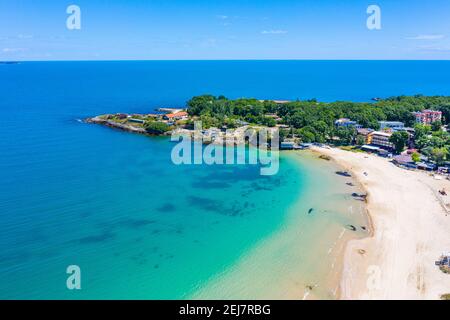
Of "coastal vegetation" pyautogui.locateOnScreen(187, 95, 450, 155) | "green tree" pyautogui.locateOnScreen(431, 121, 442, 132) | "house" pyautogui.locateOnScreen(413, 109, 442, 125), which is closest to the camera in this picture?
"coastal vegetation" pyautogui.locateOnScreen(187, 95, 450, 155)

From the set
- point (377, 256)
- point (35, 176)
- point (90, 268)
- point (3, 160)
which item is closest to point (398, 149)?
point (377, 256)

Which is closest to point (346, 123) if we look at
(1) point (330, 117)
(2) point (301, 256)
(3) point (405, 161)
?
(1) point (330, 117)

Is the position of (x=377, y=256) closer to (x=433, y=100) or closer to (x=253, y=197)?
(x=253, y=197)

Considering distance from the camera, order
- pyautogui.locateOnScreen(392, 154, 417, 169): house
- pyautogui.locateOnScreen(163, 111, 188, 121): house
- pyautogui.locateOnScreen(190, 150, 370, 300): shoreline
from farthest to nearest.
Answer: pyautogui.locateOnScreen(163, 111, 188, 121): house
pyautogui.locateOnScreen(392, 154, 417, 169): house
pyautogui.locateOnScreen(190, 150, 370, 300): shoreline

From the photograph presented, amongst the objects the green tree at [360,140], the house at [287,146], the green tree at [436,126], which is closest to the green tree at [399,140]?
the green tree at [360,140]

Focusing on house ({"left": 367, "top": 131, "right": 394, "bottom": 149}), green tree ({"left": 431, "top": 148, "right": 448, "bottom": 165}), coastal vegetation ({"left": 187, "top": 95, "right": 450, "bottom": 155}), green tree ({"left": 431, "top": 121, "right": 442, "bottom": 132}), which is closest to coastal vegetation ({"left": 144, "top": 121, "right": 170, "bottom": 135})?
coastal vegetation ({"left": 187, "top": 95, "right": 450, "bottom": 155})

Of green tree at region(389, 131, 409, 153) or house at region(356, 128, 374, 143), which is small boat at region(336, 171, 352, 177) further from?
house at region(356, 128, 374, 143)
